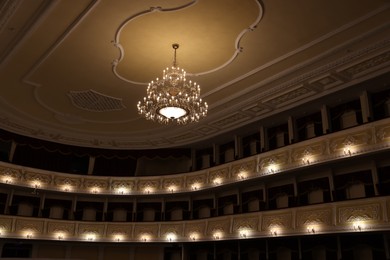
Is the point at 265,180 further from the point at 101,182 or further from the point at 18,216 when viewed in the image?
the point at 18,216

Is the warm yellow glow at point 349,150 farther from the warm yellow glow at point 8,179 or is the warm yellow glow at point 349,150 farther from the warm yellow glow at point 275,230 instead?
the warm yellow glow at point 8,179

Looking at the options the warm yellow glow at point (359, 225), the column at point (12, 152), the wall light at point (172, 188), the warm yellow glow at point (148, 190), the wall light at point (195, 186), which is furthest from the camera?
the warm yellow glow at point (148, 190)

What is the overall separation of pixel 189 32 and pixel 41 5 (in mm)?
3324

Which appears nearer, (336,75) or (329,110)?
(336,75)

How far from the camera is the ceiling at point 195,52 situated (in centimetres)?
790

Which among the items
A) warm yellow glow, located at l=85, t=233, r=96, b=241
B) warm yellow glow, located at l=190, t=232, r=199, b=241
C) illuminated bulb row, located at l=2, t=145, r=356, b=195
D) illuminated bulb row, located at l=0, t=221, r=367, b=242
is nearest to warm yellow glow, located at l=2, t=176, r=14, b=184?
illuminated bulb row, located at l=2, t=145, r=356, b=195

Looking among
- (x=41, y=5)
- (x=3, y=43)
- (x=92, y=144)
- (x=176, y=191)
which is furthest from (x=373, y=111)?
(x=92, y=144)

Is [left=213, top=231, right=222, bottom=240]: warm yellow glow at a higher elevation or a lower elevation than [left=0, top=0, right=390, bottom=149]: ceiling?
lower

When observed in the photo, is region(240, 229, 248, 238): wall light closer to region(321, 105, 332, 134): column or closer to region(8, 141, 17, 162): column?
region(321, 105, 332, 134): column

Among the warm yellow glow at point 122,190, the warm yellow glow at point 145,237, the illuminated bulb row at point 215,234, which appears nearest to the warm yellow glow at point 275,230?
the illuminated bulb row at point 215,234

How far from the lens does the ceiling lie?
7.90 metres

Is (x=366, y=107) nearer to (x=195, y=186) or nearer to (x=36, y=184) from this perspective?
(x=195, y=186)

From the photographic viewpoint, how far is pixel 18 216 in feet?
46.2

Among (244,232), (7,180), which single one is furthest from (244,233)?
(7,180)
